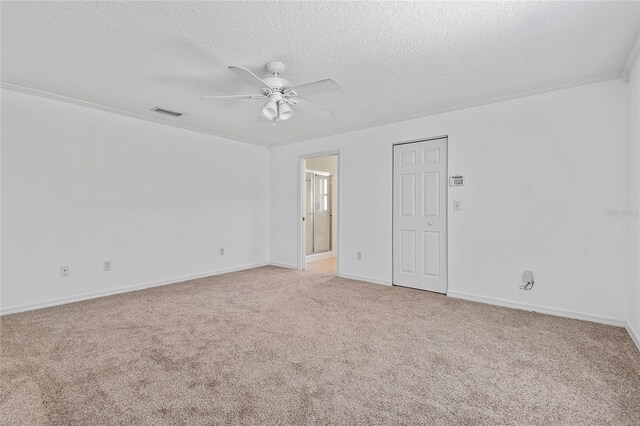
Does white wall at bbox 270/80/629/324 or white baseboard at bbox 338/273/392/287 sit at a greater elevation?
white wall at bbox 270/80/629/324

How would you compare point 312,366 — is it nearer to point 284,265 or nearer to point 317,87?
point 317,87

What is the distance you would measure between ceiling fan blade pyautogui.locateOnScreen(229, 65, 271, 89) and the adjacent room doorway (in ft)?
7.70

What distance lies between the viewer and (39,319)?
2986 mm

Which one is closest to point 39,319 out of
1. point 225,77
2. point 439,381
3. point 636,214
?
point 225,77

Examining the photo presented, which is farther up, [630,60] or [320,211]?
[630,60]

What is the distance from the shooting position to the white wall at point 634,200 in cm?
242

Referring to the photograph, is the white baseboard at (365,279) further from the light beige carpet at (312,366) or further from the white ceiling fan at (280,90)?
the white ceiling fan at (280,90)

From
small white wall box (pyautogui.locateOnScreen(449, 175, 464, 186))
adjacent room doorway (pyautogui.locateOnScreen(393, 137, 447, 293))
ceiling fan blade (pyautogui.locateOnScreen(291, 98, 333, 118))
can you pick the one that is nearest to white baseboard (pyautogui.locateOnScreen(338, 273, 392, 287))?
Answer: adjacent room doorway (pyautogui.locateOnScreen(393, 137, 447, 293))

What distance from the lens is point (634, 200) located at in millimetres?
2580

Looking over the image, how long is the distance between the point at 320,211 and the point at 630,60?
5.08 meters

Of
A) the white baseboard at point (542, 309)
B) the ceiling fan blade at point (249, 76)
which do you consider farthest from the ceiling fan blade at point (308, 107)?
the white baseboard at point (542, 309)

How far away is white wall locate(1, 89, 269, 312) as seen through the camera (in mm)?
3201

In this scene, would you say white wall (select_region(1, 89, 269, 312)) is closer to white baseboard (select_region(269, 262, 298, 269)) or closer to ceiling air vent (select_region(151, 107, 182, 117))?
ceiling air vent (select_region(151, 107, 182, 117))

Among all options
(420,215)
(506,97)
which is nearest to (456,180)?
(420,215)
